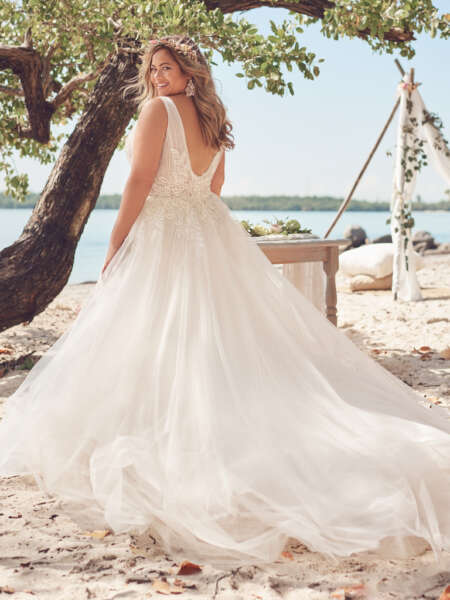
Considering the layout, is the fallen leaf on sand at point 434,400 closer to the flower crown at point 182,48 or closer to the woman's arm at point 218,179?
the woman's arm at point 218,179

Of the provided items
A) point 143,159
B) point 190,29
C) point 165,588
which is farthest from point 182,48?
point 165,588

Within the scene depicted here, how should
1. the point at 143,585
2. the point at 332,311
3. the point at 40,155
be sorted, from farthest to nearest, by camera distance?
the point at 40,155
the point at 332,311
the point at 143,585

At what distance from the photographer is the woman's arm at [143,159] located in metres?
3.10

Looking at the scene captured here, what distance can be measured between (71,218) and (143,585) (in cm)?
415

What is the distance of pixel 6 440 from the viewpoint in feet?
10.1

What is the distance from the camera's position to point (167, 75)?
324 cm

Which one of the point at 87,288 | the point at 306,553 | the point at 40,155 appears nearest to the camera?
the point at 306,553

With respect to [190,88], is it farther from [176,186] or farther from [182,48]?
Result: [176,186]

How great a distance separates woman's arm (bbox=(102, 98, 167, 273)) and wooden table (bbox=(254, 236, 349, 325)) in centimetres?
257

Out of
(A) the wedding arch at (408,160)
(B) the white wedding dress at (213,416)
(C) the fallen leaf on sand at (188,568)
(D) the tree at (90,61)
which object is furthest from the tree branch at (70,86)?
(C) the fallen leaf on sand at (188,568)

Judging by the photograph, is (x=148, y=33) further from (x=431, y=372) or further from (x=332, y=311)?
(x=431, y=372)

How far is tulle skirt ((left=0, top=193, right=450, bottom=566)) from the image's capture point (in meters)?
2.39

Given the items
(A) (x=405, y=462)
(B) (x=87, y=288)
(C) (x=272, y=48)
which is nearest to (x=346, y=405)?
(A) (x=405, y=462)

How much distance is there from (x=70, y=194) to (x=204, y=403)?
3578 mm
